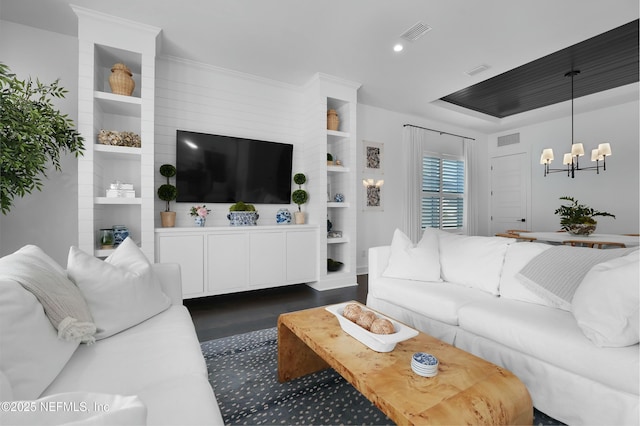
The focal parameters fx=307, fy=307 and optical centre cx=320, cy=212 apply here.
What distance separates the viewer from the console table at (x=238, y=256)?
10.6 feet

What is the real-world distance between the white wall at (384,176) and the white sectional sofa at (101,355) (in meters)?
3.66

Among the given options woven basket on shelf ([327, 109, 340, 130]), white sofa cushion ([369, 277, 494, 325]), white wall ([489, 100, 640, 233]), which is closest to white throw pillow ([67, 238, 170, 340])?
white sofa cushion ([369, 277, 494, 325])

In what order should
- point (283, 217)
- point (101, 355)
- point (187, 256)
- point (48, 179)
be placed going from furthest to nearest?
point (283, 217) → point (187, 256) → point (48, 179) → point (101, 355)

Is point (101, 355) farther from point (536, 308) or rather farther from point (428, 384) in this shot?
point (536, 308)

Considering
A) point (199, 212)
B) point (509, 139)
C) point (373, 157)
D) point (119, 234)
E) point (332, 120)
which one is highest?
point (509, 139)

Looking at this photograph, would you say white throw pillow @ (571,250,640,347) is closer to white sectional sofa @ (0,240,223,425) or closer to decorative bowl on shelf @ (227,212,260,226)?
white sectional sofa @ (0,240,223,425)

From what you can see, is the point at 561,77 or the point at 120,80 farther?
the point at 561,77

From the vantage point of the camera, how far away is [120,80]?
3.01 m

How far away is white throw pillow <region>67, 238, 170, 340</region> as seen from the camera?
1.45 m

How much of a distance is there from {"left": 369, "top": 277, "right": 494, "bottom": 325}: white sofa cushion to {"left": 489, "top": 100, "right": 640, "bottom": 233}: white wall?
4.62m

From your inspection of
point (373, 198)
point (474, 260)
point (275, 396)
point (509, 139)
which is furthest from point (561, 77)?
point (275, 396)

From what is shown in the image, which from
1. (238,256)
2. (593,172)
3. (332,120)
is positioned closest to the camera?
(238,256)

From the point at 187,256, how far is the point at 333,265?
194 centimetres

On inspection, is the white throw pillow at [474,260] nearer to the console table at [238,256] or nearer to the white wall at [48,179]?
the console table at [238,256]
